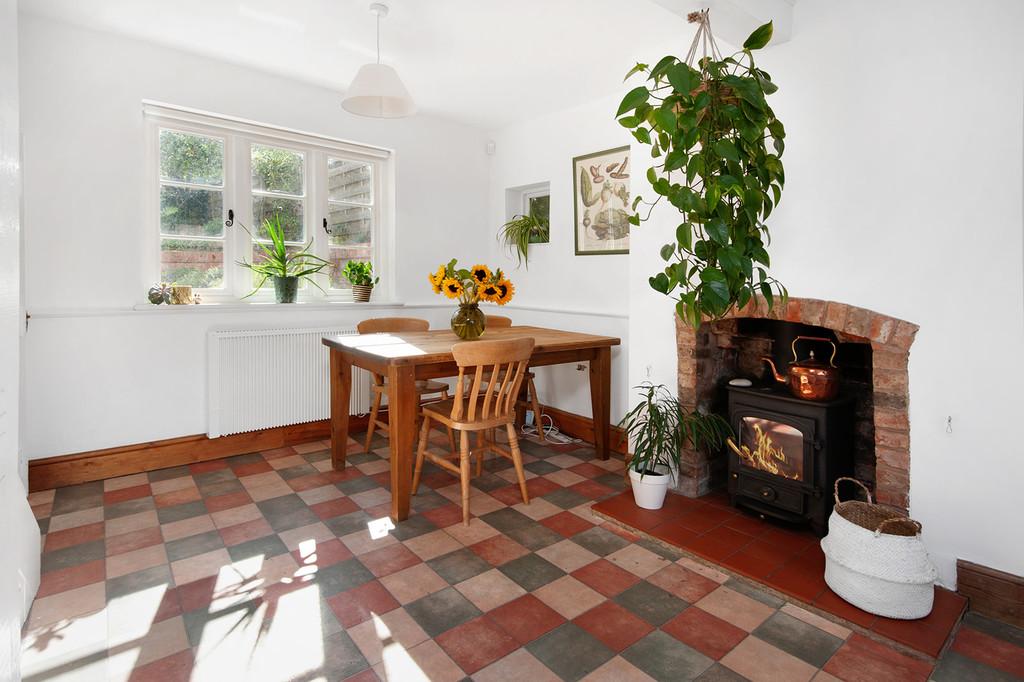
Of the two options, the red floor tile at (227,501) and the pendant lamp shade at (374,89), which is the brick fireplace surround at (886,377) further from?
the red floor tile at (227,501)

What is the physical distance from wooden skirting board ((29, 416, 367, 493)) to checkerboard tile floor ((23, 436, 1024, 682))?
0.44 feet

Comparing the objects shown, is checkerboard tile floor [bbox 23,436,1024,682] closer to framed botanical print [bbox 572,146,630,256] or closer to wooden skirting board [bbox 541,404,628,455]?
wooden skirting board [bbox 541,404,628,455]

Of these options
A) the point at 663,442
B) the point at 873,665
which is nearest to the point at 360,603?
the point at 663,442

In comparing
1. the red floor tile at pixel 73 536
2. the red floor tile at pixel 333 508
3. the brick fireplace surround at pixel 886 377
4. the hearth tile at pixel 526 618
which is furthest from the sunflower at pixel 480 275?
the red floor tile at pixel 73 536

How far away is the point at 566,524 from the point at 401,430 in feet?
3.09

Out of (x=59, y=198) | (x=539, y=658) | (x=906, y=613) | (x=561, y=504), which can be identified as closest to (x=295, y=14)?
(x=59, y=198)

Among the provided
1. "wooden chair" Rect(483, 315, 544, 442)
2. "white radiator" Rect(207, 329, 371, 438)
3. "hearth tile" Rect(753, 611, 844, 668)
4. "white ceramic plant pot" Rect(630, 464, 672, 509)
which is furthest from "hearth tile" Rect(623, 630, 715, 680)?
"white radiator" Rect(207, 329, 371, 438)

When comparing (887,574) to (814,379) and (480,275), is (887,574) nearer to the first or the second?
(814,379)

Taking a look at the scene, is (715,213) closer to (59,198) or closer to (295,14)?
(295,14)

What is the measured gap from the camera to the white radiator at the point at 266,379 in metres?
3.69

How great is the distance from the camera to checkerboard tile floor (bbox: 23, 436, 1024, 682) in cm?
182

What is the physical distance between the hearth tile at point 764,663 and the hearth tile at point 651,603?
0.26 metres

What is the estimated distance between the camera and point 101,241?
3330 millimetres

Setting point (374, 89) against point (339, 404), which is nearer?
point (374, 89)
